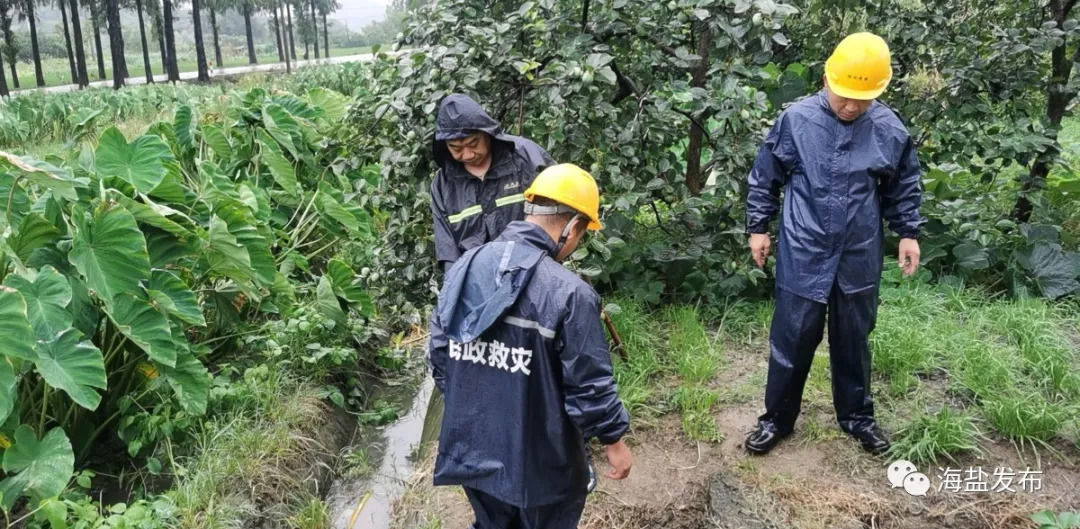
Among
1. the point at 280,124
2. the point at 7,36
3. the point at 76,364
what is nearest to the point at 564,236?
the point at 76,364

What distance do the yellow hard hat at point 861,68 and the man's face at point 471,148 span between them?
1.27 meters

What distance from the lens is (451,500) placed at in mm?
3123

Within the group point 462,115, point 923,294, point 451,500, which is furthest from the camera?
point 923,294

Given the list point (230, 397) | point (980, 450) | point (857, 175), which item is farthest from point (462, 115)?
point (980, 450)

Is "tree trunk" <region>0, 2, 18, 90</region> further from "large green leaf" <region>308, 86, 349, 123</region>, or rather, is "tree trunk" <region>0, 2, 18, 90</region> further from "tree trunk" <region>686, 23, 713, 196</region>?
"tree trunk" <region>686, 23, 713, 196</region>

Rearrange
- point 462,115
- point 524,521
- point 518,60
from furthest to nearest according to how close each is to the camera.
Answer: point 518,60
point 462,115
point 524,521

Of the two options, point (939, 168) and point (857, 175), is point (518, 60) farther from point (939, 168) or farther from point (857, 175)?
point (939, 168)

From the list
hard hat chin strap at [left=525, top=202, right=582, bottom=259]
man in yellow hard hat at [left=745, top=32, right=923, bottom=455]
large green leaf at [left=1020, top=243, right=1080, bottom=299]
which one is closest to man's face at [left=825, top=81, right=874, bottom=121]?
man in yellow hard hat at [left=745, top=32, right=923, bottom=455]

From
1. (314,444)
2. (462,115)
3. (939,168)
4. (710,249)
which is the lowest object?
(314,444)

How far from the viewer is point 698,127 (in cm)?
412

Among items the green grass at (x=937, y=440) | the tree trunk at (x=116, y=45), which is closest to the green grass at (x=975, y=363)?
the green grass at (x=937, y=440)

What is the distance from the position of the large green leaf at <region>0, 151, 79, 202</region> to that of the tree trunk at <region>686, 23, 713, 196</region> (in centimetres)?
269

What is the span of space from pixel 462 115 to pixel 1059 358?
279 centimetres

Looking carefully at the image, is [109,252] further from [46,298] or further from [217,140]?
[217,140]
